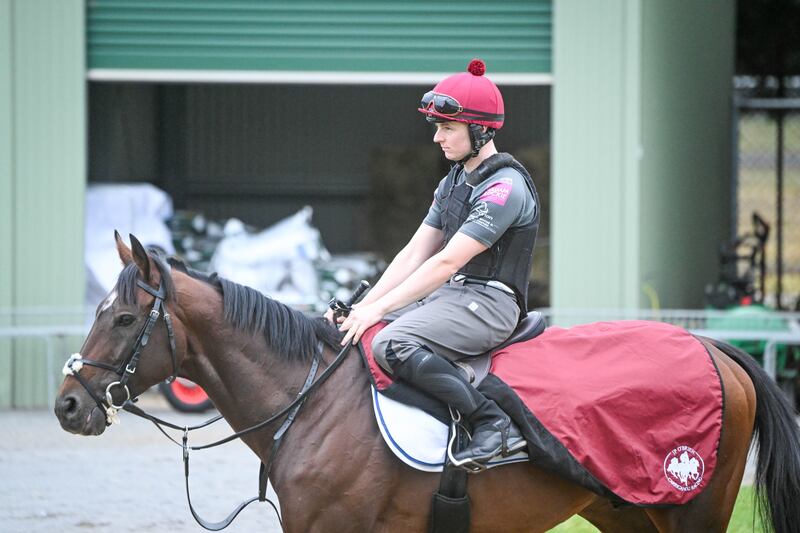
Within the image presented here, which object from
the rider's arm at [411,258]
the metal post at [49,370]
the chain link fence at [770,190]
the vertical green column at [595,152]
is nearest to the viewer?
the rider's arm at [411,258]

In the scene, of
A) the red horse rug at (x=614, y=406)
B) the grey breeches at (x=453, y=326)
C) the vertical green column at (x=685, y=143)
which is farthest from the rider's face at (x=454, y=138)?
the vertical green column at (x=685, y=143)

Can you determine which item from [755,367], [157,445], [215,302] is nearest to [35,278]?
[157,445]

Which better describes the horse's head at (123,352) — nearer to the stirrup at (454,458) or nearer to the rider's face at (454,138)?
the stirrup at (454,458)

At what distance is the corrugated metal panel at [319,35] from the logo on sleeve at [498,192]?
6.59 m

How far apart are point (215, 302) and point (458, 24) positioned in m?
7.12

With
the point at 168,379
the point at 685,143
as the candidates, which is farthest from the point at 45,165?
the point at 685,143

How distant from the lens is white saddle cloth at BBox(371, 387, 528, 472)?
13.1 ft

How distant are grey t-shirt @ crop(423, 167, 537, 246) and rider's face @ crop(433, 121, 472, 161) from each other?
0.51 ft

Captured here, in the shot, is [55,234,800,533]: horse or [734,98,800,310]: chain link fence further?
[734,98,800,310]: chain link fence

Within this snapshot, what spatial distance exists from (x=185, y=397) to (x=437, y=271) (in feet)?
20.7

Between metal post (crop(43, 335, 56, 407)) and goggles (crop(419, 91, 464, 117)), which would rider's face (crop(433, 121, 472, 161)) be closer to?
goggles (crop(419, 91, 464, 117))

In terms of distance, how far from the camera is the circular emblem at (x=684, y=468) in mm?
4246

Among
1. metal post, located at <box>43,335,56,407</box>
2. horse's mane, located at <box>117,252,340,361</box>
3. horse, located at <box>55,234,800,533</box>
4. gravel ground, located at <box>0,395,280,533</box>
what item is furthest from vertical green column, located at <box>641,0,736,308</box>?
horse's mane, located at <box>117,252,340,361</box>

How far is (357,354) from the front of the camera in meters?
4.26
